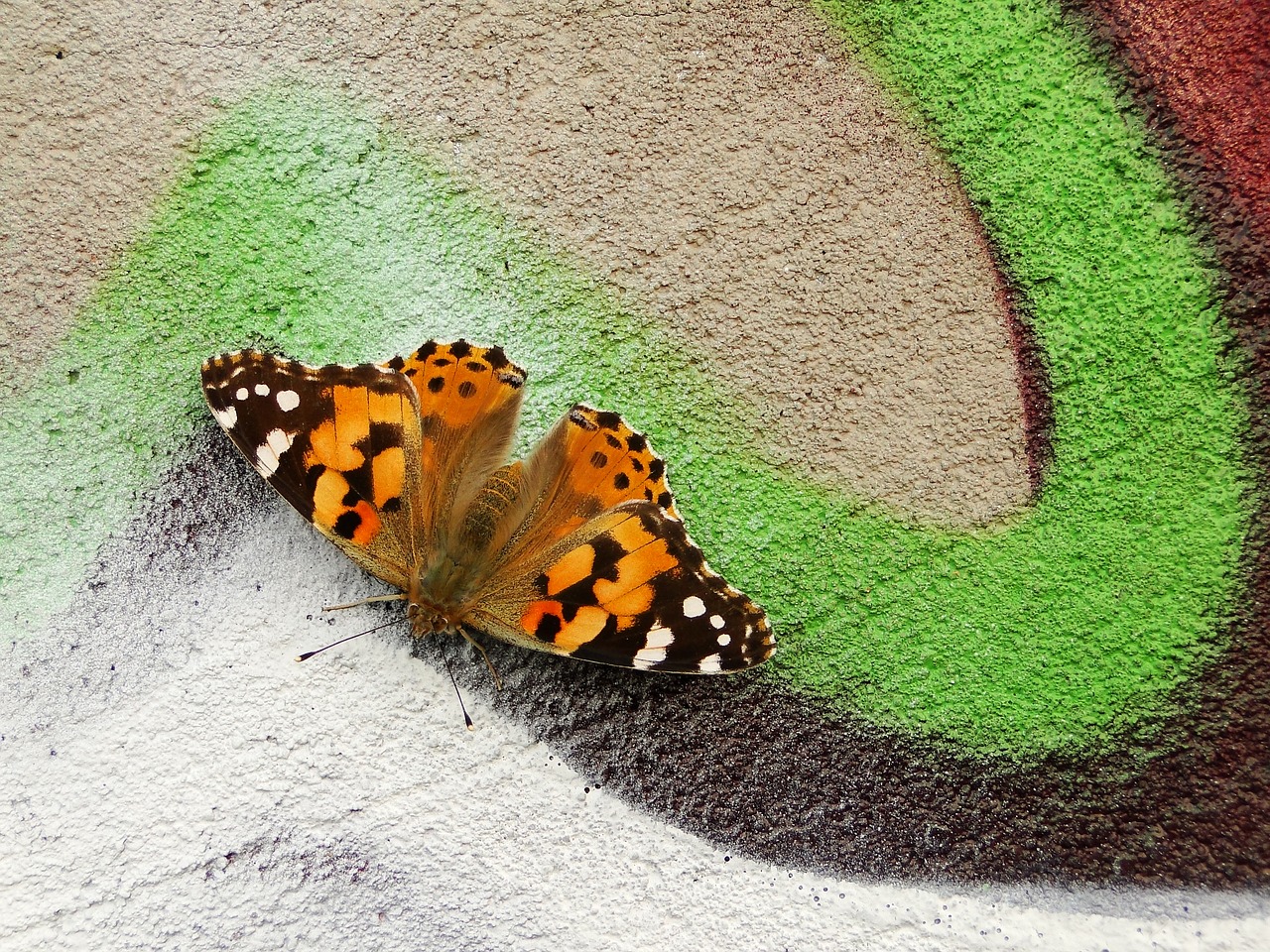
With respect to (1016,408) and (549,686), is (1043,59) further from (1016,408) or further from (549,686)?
(549,686)

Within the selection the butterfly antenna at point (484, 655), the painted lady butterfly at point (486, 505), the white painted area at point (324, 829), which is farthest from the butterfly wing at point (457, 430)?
the white painted area at point (324, 829)

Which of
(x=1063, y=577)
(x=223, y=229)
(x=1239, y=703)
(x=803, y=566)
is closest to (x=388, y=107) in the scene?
(x=223, y=229)

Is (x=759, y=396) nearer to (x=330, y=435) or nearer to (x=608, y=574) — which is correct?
(x=608, y=574)

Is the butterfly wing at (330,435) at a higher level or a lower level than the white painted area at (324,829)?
higher

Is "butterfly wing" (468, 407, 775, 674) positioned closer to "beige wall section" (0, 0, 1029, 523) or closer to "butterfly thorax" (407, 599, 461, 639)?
"butterfly thorax" (407, 599, 461, 639)

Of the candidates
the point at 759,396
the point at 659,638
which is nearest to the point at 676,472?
the point at 759,396

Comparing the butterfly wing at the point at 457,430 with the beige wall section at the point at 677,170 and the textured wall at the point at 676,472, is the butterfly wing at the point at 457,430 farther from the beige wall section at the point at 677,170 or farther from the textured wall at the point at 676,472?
the beige wall section at the point at 677,170

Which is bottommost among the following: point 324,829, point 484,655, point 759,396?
point 324,829
